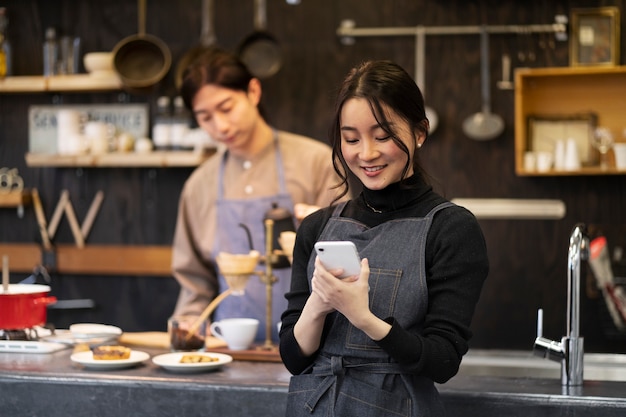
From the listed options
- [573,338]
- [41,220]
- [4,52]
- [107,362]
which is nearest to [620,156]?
[573,338]

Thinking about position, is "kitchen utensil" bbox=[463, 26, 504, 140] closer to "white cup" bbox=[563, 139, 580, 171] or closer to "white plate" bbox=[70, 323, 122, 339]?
"white cup" bbox=[563, 139, 580, 171]

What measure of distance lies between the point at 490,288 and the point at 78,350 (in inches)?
94.5

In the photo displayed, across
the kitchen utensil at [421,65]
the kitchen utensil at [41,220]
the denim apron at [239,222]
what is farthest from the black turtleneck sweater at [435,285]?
the kitchen utensil at [41,220]

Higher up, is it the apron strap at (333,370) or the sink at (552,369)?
the apron strap at (333,370)

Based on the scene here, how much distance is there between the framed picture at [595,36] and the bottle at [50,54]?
257cm

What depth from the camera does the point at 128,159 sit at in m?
4.53

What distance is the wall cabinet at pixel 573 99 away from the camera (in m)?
4.25

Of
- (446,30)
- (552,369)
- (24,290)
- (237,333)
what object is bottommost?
(552,369)

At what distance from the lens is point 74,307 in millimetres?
4883

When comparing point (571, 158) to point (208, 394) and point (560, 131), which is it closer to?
point (560, 131)

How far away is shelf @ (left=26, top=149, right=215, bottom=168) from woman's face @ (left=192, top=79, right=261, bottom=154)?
124cm

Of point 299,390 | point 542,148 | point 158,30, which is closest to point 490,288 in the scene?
point 542,148

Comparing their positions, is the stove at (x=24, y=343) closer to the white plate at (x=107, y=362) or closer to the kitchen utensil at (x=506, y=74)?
the white plate at (x=107, y=362)

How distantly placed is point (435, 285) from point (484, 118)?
9.30ft
